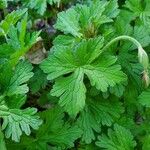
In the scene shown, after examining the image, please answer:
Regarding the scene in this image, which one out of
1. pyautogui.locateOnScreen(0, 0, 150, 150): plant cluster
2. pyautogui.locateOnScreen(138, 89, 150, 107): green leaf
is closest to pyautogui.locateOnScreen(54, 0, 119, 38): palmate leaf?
pyautogui.locateOnScreen(0, 0, 150, 150): plant cluster

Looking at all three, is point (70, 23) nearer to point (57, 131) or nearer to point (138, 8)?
point (138, 8)

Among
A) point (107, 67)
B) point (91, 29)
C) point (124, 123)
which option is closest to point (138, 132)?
point (124, 123)

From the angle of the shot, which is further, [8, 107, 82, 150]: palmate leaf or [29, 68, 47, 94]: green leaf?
[29, 68, 47, 94]: green leaf

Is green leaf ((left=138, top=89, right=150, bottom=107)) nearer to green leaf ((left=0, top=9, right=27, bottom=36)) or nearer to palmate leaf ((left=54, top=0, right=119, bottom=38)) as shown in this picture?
palmate leaf ((left=54, top=0, right=119, bottom=38))

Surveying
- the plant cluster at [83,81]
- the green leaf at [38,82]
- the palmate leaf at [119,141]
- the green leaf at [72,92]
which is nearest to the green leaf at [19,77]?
the plant cluster at [83,81]

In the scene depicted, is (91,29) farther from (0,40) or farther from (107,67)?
(0,40)

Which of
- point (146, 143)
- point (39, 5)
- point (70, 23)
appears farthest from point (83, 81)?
point (39, 5)
